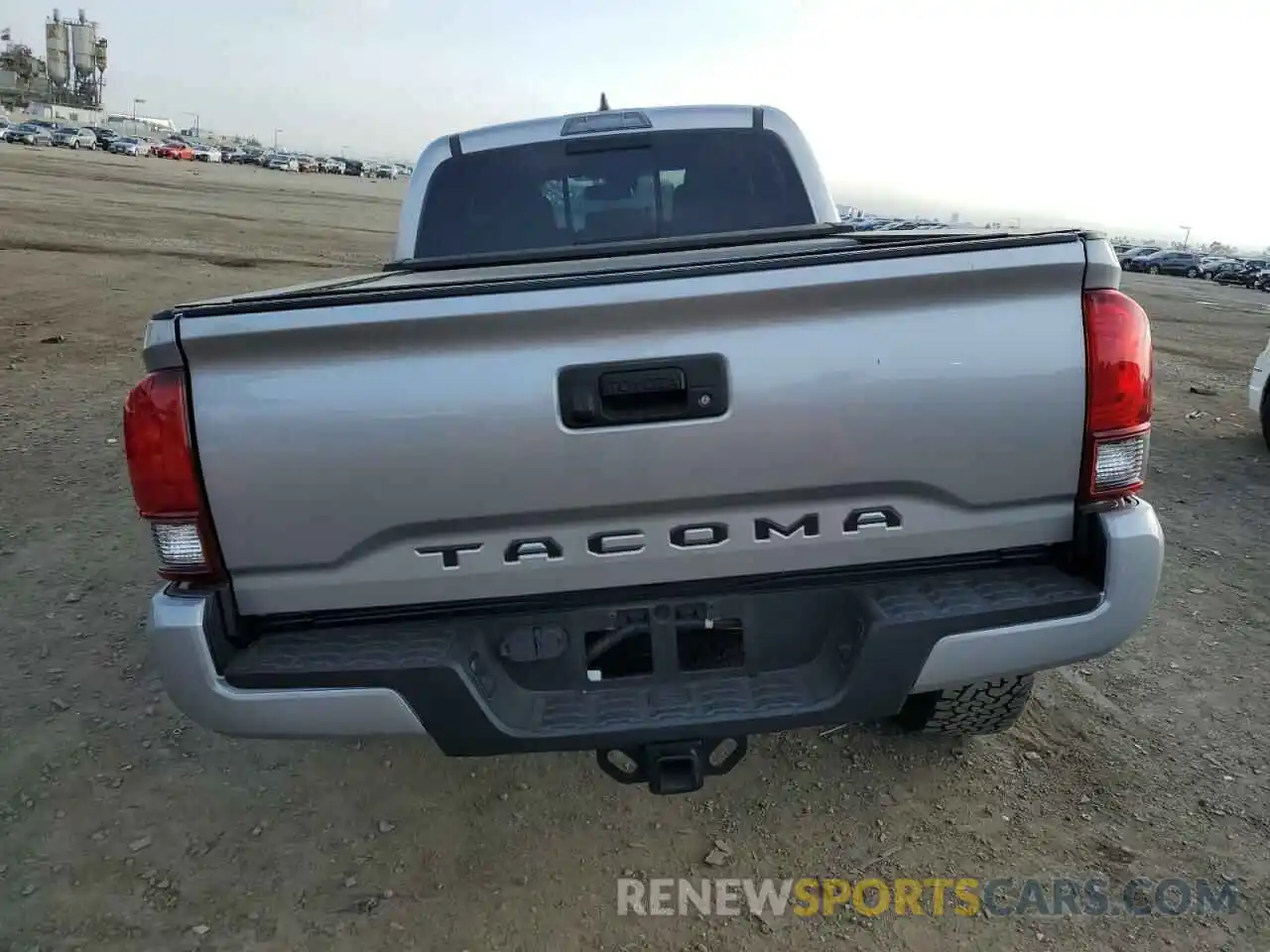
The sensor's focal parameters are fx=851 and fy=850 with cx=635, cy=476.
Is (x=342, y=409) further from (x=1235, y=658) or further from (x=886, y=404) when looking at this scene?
(x=1235, y=658)

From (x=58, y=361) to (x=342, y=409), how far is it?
332 inches

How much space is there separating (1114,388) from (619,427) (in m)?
1.13

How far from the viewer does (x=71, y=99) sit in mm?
115688

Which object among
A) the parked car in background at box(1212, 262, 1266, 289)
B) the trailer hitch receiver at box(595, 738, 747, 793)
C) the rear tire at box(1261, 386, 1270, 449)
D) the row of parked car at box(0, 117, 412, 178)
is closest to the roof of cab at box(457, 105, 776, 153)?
the trailer hitch receiver at box(595, 738, 747, 793)

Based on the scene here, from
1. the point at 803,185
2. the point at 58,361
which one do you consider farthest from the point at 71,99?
the point at 803,185

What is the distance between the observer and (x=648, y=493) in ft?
6.40

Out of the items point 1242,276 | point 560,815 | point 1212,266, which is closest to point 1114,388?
point 560,815

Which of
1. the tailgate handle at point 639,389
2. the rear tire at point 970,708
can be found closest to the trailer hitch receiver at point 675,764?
the tailgate handle at point 639,389

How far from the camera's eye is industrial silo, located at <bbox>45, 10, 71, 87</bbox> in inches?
4387

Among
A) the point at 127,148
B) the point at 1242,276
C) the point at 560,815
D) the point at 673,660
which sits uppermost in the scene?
the point at 127,148

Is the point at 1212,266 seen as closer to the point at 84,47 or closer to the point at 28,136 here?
the point at 28,136

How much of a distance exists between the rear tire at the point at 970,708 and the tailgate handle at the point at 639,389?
139 cm

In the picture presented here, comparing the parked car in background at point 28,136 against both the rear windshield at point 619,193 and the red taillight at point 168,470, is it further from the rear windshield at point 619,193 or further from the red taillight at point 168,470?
the red taillight at point 168,470
